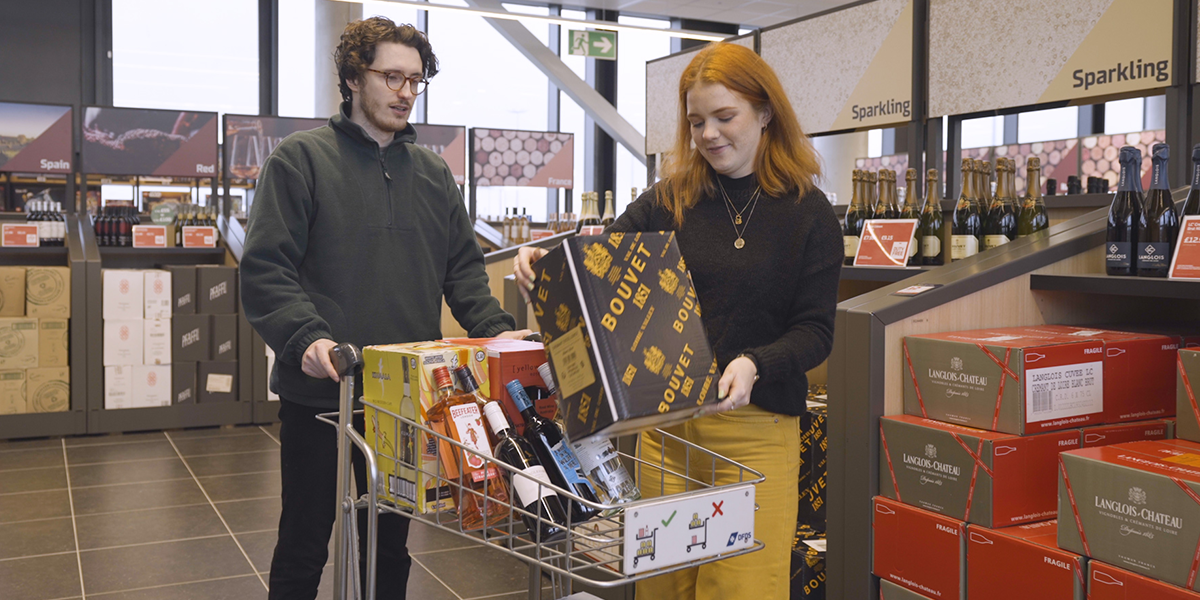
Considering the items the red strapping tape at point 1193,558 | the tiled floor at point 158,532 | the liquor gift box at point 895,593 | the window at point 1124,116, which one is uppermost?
the window at point 1124,116

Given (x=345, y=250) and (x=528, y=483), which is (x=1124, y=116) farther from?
(x=528, y=483)

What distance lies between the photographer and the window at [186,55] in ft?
31.4

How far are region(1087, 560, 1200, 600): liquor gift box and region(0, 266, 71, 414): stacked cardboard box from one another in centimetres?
542

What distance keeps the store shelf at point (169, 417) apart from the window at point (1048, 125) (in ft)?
27.1

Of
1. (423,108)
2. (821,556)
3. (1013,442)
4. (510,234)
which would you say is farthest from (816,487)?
(423,108)

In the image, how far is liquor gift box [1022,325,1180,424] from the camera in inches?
78.5

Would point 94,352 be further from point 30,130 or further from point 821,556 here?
point 821,556

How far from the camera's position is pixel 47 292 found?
17.8 ft

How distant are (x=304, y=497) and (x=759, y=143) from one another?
1148mm

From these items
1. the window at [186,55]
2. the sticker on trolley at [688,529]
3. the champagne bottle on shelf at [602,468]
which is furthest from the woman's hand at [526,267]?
the window at [186,55]

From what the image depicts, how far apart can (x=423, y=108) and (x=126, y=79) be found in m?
2.99

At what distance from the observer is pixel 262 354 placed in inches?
232

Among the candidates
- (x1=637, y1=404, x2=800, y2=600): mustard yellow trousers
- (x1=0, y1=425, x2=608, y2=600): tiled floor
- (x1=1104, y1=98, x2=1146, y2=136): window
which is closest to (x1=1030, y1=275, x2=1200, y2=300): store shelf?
(x1=637, y1=404, x2=800, y2=600): mustard yellow trousers

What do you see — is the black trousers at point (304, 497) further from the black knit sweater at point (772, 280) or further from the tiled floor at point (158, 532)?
the tiled floor at point (158, 532)
